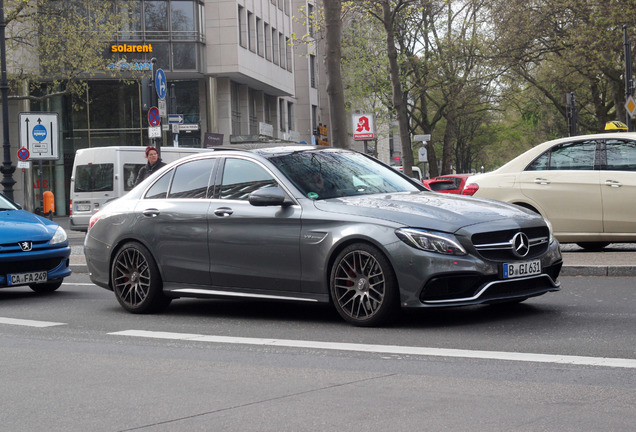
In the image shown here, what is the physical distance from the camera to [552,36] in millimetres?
35062

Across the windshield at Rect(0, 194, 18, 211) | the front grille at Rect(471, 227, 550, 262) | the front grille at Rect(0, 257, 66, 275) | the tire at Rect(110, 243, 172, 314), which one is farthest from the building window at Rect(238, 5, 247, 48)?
the front grille at Rect(471, 227, 550, 262)

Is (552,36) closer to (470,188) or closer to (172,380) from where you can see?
(470,188)

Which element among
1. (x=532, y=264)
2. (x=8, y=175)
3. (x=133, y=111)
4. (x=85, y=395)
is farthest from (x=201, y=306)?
(x=133, y=111)

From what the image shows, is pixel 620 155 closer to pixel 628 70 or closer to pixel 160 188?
pixel 160 188

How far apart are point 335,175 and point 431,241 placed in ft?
5.12

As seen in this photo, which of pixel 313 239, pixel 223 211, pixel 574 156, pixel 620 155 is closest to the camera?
pixel 313 239

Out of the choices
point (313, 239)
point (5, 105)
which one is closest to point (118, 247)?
point (313, 239)

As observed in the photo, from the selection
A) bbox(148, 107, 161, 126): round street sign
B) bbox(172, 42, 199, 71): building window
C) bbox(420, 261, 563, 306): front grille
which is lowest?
bbox(420, 261, 563, 306): front grille

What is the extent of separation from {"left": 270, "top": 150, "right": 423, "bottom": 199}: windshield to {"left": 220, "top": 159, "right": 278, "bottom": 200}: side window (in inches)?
6.3

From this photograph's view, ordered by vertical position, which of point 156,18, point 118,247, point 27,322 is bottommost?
point 27,322

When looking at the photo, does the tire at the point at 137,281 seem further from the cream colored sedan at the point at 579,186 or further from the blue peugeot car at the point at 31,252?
the cream colored sedan at the point at 579,186

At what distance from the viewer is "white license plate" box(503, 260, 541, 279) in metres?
7.82

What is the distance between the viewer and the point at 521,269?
7.93m

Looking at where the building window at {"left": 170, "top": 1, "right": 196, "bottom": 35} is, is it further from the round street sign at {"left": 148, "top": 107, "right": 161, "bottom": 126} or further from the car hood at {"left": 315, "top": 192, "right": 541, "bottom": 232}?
the car hood at {"left": 315, "top": 192, "right": 541, "bottom": 232}
